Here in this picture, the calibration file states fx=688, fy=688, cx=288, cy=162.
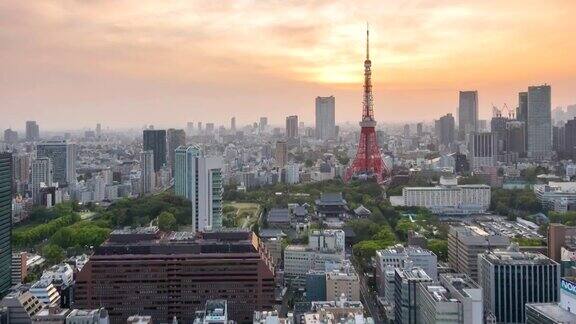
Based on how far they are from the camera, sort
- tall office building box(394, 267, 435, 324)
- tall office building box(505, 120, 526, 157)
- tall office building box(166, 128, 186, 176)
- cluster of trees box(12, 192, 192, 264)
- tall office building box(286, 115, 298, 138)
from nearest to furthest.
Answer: tall office building box(394, 267, 435, 324), cluster of trees box(12, 192, 192, 264), tall office building box(166, 128, 186, 176), tall office building box(505, 120, 526, 157), tall office building box(286, 115, 298, 138)

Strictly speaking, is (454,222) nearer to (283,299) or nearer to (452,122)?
(283,299)

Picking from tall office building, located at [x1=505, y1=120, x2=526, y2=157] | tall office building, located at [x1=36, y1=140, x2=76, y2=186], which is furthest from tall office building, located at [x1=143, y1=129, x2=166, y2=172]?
tall office building, located at [x1=505, y1=120, x2=526, y2=157]

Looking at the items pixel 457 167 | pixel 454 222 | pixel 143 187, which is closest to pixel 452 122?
pixel 457 167

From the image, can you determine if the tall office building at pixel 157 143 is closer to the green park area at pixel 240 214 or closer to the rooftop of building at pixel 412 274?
the green park area at pixel 240 214

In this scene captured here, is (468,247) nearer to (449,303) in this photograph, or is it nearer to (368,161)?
(449,303)

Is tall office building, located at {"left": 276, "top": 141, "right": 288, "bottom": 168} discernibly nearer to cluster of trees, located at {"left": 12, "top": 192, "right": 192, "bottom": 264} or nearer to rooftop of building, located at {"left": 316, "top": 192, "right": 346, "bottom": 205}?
rooftop of building, located at {"left": 316, "top": 192, "right": 346, "bottom": 205}

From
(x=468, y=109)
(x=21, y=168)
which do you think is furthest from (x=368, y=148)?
(x=468, y=109)

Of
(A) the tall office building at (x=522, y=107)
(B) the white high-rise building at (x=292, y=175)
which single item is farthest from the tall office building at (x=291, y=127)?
(B) the white high-rise building at (x=292, y=175)
